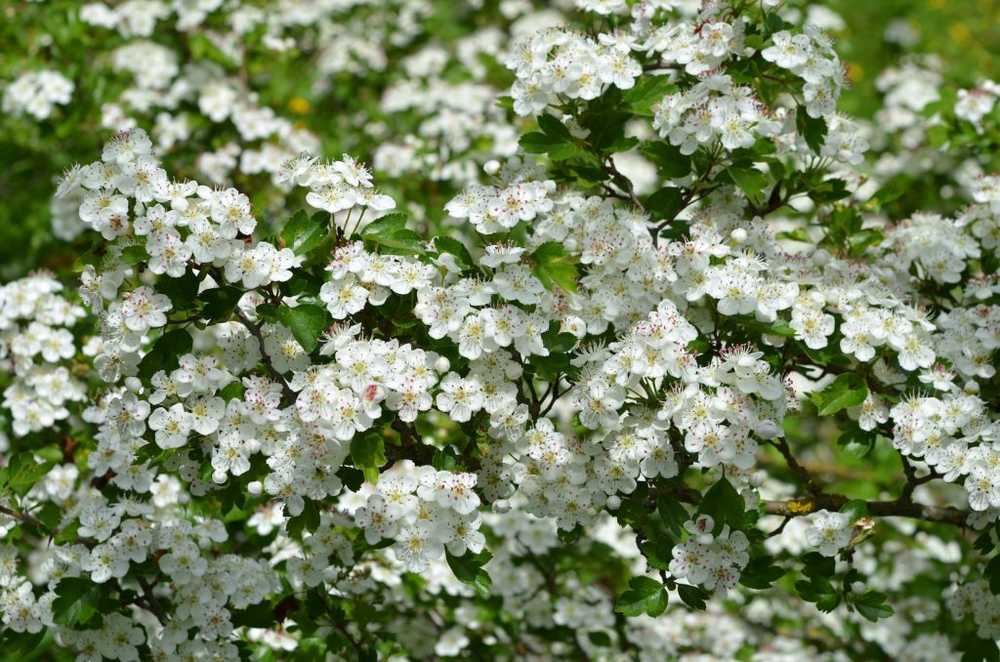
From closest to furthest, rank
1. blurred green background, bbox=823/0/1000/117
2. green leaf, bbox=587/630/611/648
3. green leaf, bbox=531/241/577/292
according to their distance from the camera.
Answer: green leaf, bbox=531/241/577/292 → green leaf, bbox=587/630/611/648 → blurred green background, bbox=823/0/1000/117

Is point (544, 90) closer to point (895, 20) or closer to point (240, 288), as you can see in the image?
point (240, 288)

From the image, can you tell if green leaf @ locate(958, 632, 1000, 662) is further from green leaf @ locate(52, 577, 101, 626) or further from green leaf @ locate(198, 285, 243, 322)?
green leaf @ locate(52, 577, 101, 626)

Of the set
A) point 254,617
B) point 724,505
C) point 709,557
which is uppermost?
point 724,505

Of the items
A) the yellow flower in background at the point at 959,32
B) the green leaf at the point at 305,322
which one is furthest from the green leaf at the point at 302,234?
the yellow flower in background at the point at 959,32

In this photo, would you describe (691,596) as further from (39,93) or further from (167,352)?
(39,93)

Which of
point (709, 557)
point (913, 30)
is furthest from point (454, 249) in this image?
point (913, 30)

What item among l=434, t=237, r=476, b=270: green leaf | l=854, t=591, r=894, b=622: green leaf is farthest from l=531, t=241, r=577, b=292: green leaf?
l=854, t=591, r=894, b=622: green leaf

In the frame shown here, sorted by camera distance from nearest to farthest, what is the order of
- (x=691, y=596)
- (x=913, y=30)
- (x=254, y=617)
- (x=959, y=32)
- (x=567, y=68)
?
(x=691, y=596) → (x=567, y=68) → (x=254, y=617) → (x=913, y=30) → (x=959, y=32)
